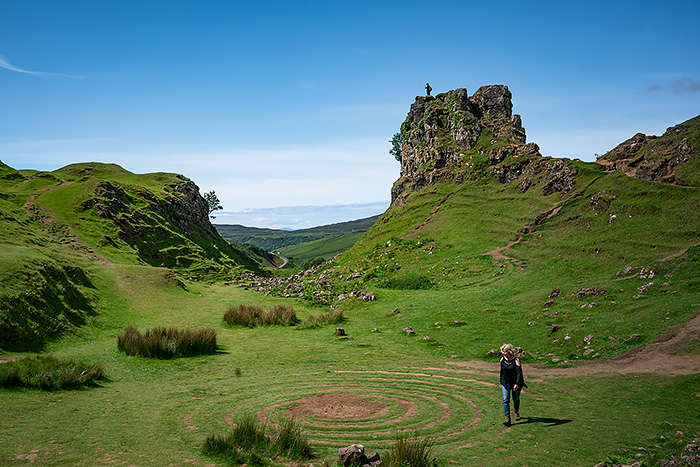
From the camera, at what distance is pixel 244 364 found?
22.2 metres

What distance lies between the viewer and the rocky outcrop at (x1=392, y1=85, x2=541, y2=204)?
2559 inches

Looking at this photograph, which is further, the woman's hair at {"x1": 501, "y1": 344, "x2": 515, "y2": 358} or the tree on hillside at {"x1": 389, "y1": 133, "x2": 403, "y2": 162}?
the tree on hillside at {"x1": 389, "y1": 133, "x2": 403, "y2": 162}

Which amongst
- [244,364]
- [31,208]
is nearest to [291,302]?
[244,364]

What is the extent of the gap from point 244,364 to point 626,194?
3705 centimetres

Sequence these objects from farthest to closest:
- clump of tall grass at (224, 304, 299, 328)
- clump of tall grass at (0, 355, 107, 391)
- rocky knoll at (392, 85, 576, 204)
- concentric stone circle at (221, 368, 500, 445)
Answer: rocky knoll at (392, 85, 576, 204), clump of tall grass at (224, 304, 299, 328), clump of tall grass at (0, 355, 107, 391), concentric stone circle at (221, 368, 500, 445)

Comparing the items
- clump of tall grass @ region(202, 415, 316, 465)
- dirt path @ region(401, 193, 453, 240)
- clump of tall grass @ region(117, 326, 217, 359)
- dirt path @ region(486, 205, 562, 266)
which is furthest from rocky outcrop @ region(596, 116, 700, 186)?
clump of tall grass @ region(117, 326, 217, 359)

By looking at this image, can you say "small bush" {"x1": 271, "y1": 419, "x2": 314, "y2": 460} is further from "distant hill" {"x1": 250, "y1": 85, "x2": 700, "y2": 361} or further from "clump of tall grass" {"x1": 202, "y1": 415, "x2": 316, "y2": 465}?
"distant hill" {"x1": 250, "y1": 85, "x2": 700, "y2": 361}

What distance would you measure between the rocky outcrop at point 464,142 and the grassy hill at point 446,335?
9.73ft

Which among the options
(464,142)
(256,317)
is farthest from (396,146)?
(256,317)

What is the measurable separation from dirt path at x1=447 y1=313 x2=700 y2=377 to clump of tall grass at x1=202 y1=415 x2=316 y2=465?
38.3ft

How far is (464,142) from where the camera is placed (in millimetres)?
74500

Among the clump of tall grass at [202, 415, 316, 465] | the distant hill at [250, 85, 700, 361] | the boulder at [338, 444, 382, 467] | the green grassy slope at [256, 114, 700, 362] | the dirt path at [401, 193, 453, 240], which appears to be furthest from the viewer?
the dirt path at [401, 193, 453, 240]

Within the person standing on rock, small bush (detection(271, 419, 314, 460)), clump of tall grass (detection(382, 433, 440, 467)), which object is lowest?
small bush (detection(271, 419, 314, 460))

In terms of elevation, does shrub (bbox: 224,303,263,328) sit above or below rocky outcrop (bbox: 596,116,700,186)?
below
